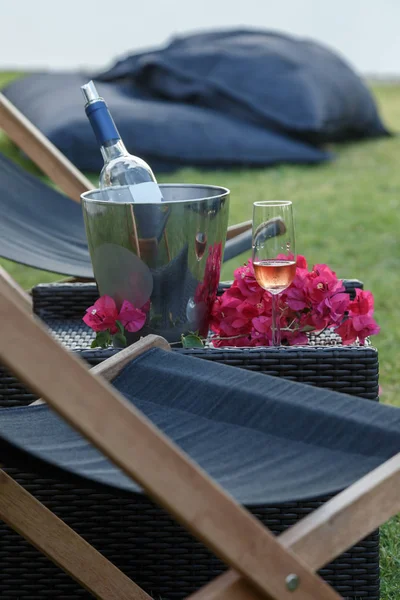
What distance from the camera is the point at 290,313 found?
1799 millimetres

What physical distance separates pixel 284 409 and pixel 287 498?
234 mm

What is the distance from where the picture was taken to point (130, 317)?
1.75 m

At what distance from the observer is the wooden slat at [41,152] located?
2873 millimetres

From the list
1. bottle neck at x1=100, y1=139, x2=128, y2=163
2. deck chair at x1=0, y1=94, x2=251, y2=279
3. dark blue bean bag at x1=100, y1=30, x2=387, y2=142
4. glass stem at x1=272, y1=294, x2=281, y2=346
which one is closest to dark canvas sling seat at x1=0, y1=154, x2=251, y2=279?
deck chair at x1=0, y1=94, x2=251, y2=279

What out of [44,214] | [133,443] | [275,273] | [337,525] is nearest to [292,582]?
[337,525]

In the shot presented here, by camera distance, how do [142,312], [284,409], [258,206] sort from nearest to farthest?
1. [284,409]
2. [258,206]
3. [142,312]

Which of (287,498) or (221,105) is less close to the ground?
(221,105)

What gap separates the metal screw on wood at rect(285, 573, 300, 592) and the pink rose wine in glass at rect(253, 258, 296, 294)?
0.67 m

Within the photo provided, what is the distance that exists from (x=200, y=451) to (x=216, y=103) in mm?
5773

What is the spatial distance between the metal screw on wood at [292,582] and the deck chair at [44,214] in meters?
1.40

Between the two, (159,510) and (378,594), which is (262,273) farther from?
(378,594)

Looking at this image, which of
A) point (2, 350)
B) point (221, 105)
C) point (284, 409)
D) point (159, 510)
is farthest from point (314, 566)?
point (221, 105)

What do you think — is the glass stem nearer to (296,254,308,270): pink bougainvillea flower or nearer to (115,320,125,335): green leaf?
(296,254,308,270): pink bougainvillea flower

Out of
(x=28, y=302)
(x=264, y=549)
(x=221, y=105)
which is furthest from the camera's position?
(x=221, y=105)
